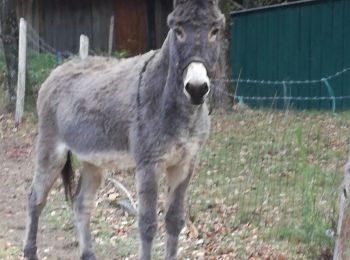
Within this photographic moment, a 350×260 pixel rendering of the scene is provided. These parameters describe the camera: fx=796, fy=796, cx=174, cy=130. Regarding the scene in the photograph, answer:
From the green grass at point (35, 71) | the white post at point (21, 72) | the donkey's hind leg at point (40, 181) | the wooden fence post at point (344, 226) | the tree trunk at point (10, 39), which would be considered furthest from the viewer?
the tree trunk at point (10, 39)

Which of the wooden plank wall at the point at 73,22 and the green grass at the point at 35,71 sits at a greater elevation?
the wooden plank wall at the point at 73,22

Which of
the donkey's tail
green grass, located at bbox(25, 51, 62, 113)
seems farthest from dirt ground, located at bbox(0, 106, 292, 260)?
green grass, located at bbox(25, 51, 62, 113)

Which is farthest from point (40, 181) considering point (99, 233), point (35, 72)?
point (35, 72)

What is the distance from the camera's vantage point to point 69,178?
6.82m

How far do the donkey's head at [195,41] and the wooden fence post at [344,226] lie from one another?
1201 millimetres

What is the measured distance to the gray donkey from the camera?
16.6ft

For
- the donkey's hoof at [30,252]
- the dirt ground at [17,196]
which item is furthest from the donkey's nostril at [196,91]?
the dirt ground at [17,196]

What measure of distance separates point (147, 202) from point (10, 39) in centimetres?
972

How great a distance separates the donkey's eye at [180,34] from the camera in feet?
16.5

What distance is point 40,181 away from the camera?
663 cm

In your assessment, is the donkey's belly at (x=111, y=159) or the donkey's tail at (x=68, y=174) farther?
the donkey's tail at (x=68, y=174)

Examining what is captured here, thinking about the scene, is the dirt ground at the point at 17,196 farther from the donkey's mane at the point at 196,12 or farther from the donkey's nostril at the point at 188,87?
the donkey's mane at the point at 196,12

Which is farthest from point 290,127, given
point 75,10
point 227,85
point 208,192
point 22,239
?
point 75,10

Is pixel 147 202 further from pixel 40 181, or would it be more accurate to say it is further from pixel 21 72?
pixel 21 72
